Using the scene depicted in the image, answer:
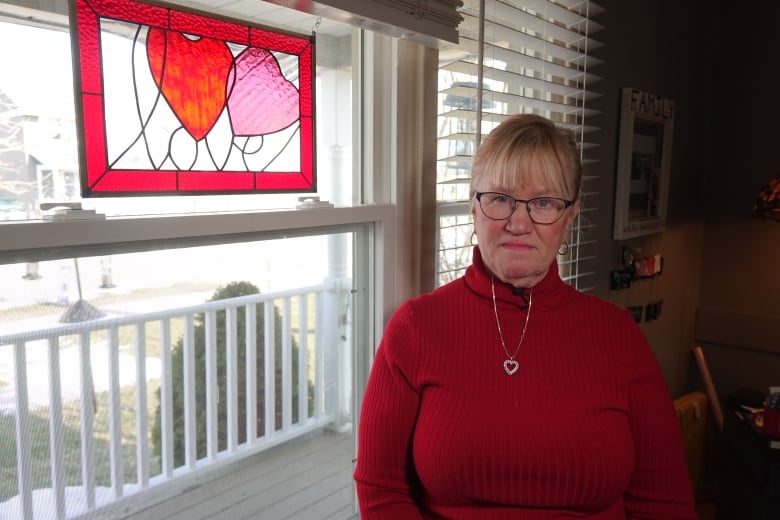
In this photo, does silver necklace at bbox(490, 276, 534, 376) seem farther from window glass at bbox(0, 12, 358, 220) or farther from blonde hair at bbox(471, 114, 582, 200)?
window glass at bbox(0, 12, 358, 220)

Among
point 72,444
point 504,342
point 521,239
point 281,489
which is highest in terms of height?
point 521,239

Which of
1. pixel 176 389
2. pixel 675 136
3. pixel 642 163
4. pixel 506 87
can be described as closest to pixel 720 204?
pixel 675 136

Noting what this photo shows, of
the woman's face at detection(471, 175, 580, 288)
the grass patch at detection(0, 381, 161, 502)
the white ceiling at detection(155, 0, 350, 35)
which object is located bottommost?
the grass patch at detection(0, 381, 161, 502)

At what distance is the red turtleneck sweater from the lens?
0.93 m

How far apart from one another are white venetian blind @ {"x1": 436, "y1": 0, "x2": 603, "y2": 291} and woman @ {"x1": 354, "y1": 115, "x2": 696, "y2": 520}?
1.07 feet

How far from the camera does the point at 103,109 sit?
80 centimetres

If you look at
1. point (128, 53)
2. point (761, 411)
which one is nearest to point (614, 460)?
point (128, 53)

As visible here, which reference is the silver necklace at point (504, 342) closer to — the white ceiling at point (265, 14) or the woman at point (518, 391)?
the woman at point (518, 391)

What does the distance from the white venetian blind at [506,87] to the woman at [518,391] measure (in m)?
0.33

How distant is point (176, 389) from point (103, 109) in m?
0.50


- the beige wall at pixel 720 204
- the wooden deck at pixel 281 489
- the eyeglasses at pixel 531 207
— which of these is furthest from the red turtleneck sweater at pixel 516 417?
the beige wall at pixel 720 204

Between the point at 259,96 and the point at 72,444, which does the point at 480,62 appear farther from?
the point at 72,444

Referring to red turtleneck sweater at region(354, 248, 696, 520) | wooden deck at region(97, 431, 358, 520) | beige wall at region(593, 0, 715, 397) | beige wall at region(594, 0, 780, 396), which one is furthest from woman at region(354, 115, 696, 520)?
beige wall at region(594, 0, 780, 396)

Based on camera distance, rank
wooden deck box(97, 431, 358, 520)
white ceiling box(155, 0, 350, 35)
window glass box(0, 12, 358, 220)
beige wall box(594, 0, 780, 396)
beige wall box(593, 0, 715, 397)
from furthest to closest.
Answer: beige wall box(594, 0, 780, 396) → beige wall box(593, 0, 715, 397) → wooden deck box(97, 431, 358, 520) → white ceiling box(155, 0, 350, 35) → window glass box(0, 12, 358, 220)
